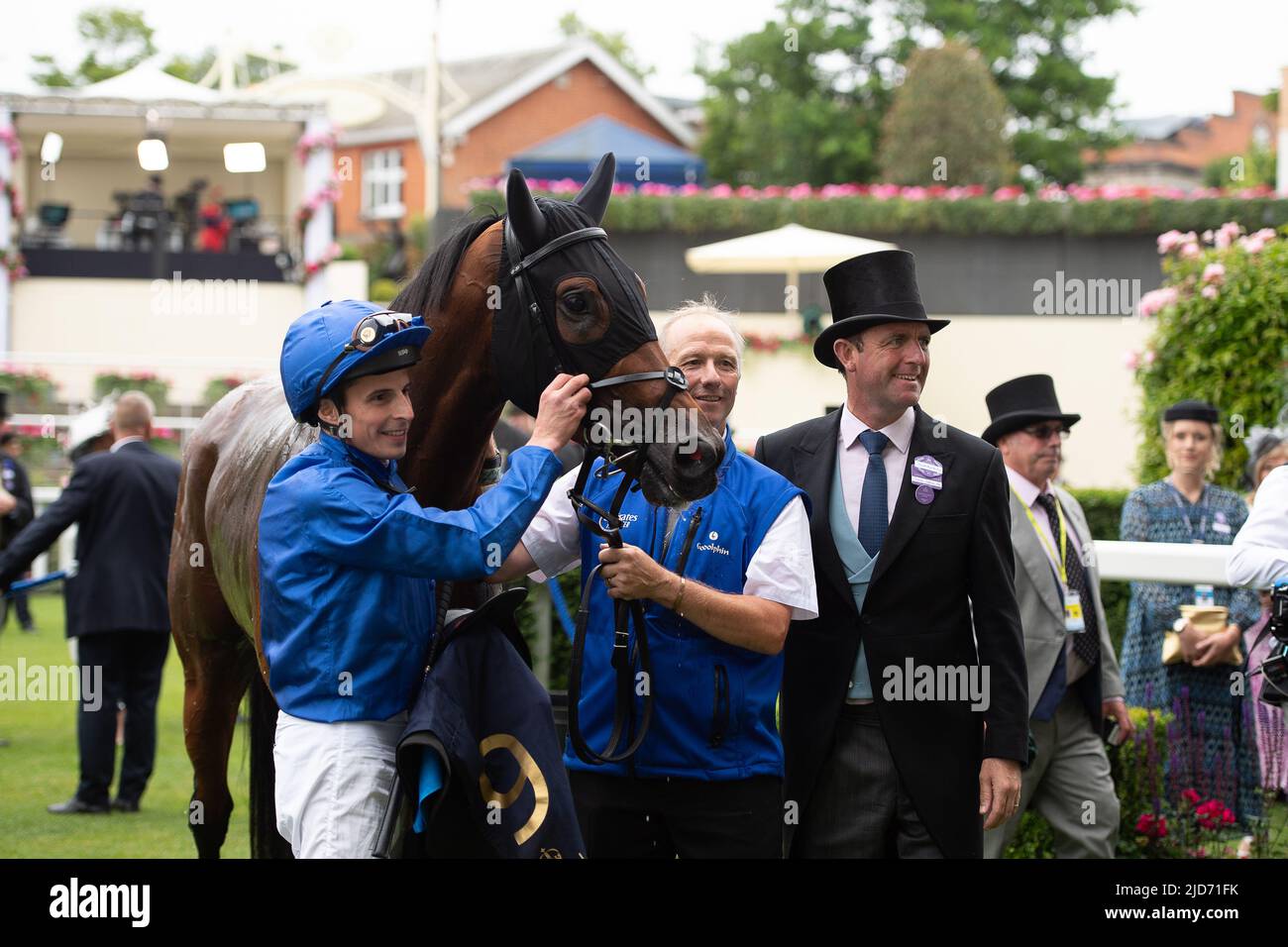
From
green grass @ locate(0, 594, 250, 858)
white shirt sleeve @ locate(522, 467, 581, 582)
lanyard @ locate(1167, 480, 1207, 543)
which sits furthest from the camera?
lanyard @ locate(1167, 480, 1207, 543)

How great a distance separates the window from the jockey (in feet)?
109

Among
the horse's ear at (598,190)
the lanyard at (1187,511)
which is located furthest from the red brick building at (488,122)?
the horse's ear at (598,190)

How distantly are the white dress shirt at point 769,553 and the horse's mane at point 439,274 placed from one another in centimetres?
54

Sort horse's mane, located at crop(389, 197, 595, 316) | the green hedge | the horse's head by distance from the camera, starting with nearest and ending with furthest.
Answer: the horse's head, horse's mane, located at crop(389, 197, 595, 316), the green hedge

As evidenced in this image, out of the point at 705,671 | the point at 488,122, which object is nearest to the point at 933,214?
the point at 705,671

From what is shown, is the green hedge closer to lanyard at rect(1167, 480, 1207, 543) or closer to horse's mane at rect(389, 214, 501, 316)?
lanyard at rect(1167, 480, 1207, 543)

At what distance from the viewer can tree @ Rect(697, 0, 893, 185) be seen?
118 ft

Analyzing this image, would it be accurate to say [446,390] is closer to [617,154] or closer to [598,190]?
[598,190]

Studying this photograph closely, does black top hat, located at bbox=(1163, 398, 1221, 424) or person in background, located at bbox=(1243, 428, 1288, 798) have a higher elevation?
black top hat, located at bbox=(1163, 398, 1221, 424)

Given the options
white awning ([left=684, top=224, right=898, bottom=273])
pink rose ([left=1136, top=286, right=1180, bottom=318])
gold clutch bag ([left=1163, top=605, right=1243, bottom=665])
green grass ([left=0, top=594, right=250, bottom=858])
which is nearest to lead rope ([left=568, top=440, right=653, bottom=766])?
green grass ([left=0, top=594, right=250, bottom=858])

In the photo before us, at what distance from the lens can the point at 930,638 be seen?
357cm

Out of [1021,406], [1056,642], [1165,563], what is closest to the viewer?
[1056,642]

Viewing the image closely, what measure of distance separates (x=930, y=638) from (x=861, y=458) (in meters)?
0.51

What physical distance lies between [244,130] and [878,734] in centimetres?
2136
